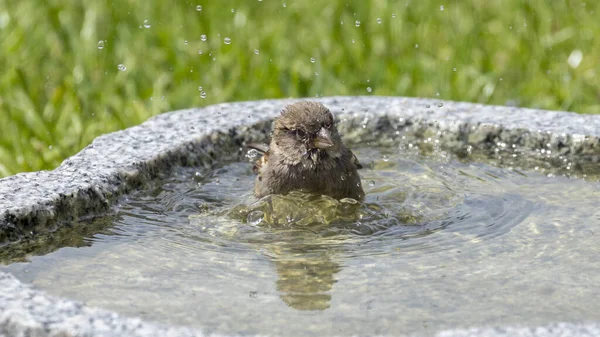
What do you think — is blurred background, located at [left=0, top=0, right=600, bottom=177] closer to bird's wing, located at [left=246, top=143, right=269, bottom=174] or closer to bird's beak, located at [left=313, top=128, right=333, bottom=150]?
bird's wing, located at [left=246, top=143, right=269, bottom=174]

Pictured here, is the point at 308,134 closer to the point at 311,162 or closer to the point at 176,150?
the point at 311,162

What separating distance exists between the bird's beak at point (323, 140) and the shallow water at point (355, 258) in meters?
0.32

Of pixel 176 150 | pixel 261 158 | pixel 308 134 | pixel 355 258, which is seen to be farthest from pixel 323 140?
pixel 355 258

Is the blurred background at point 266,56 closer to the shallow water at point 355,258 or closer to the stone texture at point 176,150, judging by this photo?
the stone texture at point 176,150

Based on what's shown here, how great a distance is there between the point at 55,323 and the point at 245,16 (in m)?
5.52

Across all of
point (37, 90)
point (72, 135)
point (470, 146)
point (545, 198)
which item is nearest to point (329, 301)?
point (545, 198)

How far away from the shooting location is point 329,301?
298cm

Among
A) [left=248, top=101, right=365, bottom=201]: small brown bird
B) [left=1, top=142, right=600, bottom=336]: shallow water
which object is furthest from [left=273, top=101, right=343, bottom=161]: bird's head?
[left=1, top=142, right=600, bottom=336]: shallow water

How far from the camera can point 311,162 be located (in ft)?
14.4

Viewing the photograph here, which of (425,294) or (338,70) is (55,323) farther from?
(338,70)

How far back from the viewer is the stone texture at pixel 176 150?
2525 millimetres

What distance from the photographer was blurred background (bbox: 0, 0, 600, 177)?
6.45 metres

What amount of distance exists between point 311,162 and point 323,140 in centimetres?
12

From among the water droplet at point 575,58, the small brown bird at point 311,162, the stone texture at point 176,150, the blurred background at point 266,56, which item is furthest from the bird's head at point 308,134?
the water droplet at point 575,58
